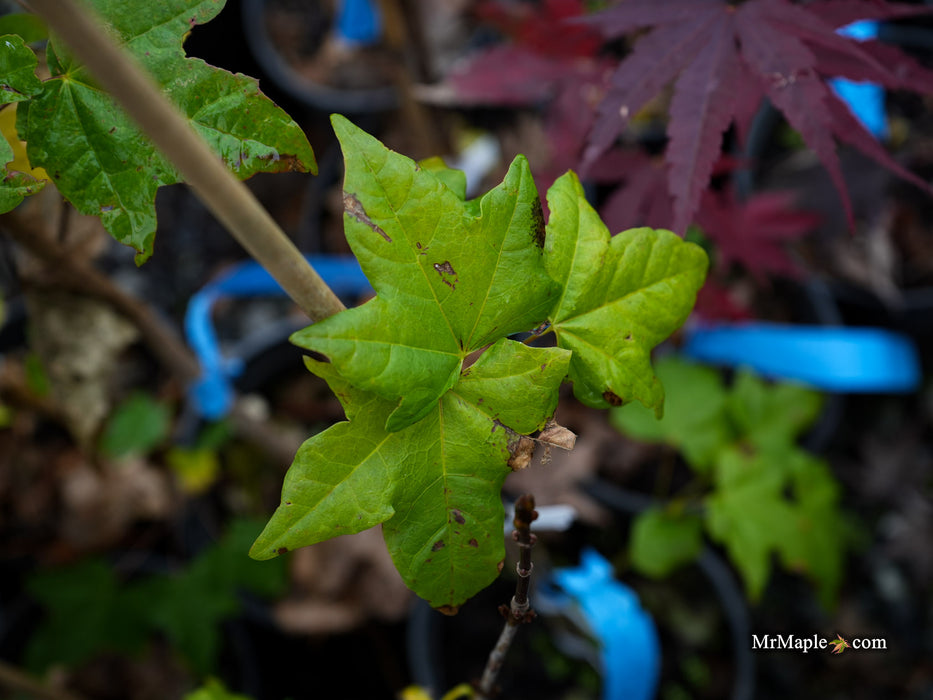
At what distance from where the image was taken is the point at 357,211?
481mm

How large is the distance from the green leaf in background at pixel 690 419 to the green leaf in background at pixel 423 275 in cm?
77

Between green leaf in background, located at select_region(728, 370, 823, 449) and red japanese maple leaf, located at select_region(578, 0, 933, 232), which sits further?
green leaf in background, located at select_region(728, 370, 823, 449)

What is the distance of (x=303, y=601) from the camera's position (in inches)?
56.3

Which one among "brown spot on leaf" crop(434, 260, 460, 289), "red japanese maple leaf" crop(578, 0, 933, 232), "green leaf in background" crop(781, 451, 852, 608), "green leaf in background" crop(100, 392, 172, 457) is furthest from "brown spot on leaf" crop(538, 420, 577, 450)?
"green leaf in background" crop(100, 392, 172, 457)

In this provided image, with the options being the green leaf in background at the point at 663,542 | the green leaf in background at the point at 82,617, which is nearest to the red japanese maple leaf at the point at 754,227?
the green leaf in background at the point at 663,542

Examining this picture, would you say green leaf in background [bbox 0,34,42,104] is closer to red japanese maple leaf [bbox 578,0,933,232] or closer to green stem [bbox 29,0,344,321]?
green stem [bbox 29,0,344,321]

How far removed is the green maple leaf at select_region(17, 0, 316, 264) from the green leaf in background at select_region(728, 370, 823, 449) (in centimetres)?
106

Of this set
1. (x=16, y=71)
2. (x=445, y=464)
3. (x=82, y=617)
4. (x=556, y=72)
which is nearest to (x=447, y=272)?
(x=445, y=464)

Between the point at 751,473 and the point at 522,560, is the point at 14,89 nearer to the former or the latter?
the point at 522,560

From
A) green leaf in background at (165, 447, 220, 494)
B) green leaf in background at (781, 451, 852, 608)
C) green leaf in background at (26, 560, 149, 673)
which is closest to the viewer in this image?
green leaf in background at (781, 451, 852, 608)

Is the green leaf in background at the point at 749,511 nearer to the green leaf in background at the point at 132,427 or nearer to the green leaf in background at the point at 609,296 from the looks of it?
the green leaf in background at the point at 609,296

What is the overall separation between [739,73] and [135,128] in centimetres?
60

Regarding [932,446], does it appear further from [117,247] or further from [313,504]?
[117,247]

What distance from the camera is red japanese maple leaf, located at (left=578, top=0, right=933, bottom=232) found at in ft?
2.22
